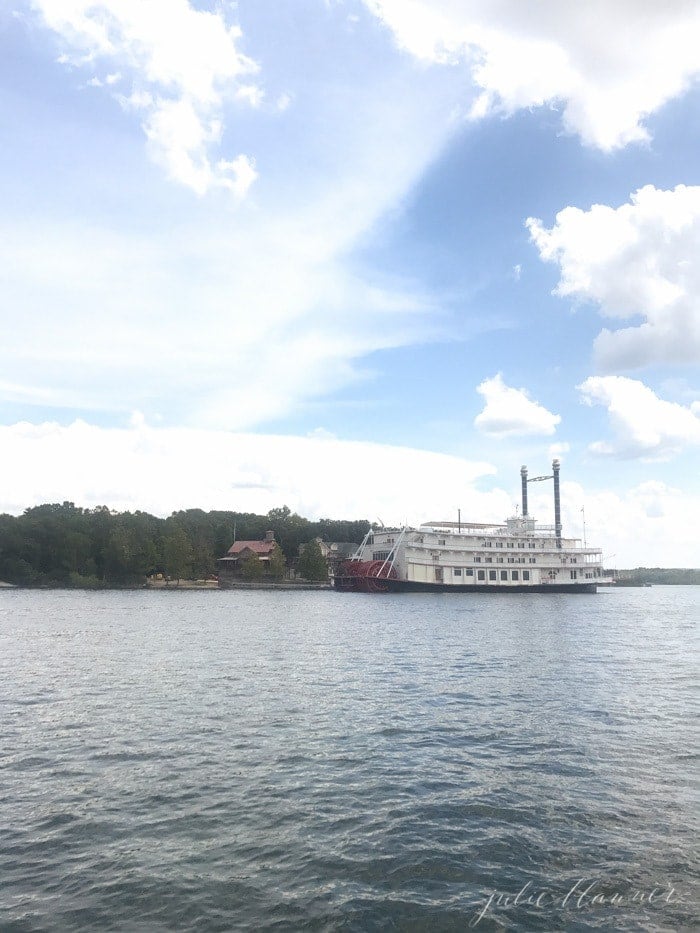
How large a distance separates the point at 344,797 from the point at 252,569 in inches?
5330

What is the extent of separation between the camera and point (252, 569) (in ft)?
489

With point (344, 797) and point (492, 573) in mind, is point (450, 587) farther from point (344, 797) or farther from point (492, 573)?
point (344, 797)

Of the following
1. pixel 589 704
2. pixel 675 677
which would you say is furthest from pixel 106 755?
pixel 675 677

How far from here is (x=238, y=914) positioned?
11008 mm

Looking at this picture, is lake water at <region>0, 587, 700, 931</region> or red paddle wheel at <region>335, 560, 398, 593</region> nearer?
lake water at <region>0, 587, 700, 931</region>

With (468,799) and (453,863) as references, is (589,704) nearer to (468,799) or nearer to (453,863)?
(468,799)

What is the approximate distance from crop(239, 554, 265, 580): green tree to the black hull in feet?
68.2

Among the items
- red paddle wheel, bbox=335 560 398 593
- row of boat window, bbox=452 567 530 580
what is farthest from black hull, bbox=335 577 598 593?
row of boat window, bbox=452 567 530 580

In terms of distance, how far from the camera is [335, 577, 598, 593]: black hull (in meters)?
125

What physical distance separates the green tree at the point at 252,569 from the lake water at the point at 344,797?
11345 cm

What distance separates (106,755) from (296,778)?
19.6 feet

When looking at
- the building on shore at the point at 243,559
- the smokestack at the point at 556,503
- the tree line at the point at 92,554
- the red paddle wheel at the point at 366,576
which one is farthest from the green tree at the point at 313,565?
the smokestack at the point at 556,503

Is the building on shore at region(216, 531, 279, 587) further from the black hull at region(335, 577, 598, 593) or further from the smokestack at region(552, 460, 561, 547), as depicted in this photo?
the smokestack at region(552, 460, 561, 547)

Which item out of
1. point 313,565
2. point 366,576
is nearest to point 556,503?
point 366,576
